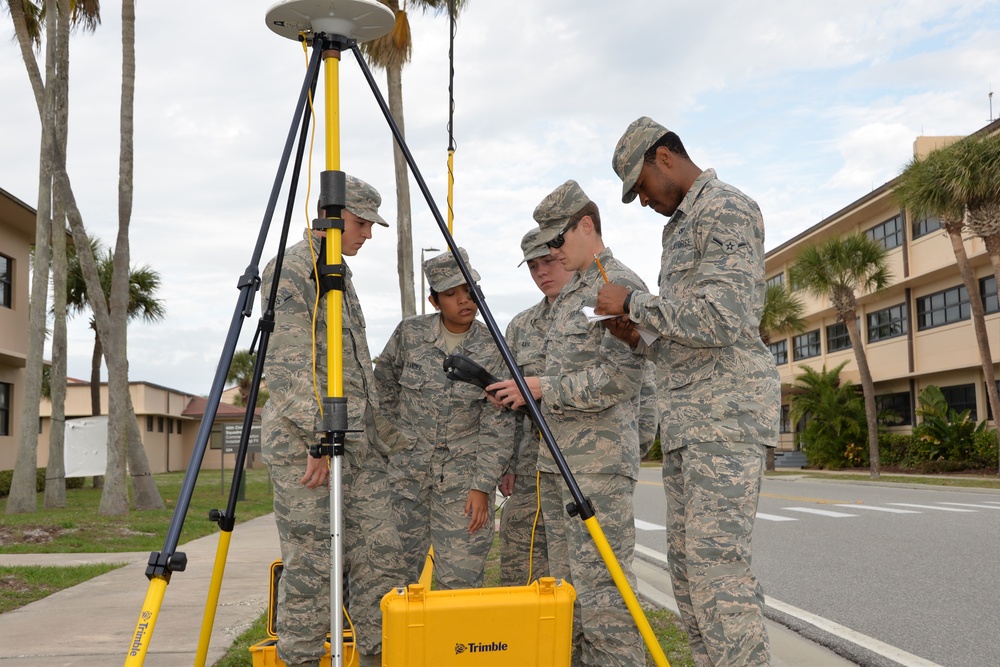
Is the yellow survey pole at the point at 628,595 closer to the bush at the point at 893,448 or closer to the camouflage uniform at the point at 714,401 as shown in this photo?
the camouflage uniform at the point at 714,401

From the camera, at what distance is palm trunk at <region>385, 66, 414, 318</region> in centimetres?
1197

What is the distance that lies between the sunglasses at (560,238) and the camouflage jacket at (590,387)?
0.53ft

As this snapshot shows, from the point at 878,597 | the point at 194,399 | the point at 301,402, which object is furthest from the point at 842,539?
the point at 194,399

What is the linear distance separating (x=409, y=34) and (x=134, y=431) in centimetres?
873

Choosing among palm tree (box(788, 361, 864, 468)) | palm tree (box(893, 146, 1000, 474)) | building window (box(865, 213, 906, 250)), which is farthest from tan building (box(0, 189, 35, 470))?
building window (box(865, 213, 906, 250))

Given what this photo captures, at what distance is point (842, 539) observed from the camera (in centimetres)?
1079

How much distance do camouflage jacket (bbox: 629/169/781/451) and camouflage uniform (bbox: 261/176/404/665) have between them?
1246 mm

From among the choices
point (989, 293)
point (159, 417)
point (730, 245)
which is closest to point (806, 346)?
point (989, 293)

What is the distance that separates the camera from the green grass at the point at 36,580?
270 inches

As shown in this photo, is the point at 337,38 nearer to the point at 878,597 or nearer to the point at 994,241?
the point at 878,597

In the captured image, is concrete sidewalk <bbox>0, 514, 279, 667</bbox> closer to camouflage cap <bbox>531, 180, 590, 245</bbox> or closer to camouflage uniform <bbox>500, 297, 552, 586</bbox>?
camouflage uniform <bbox>500, 297, 552, 586</bbox>

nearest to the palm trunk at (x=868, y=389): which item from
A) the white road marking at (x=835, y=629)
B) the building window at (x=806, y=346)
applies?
the building window at (x=806, y=346)

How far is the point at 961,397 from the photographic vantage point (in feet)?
100

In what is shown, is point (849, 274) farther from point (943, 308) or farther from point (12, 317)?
point (12, 317)
